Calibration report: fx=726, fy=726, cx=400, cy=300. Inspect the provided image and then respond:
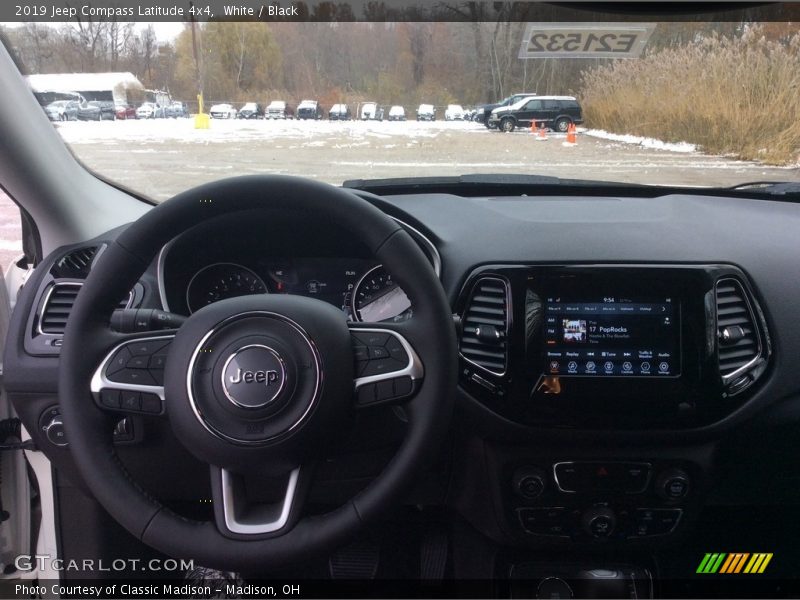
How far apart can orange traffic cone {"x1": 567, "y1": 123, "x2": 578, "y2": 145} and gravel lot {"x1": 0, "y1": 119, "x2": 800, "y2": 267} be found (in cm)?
2

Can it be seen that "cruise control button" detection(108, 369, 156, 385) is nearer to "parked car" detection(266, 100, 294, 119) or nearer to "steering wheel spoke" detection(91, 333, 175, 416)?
"steering wheel spoke" detection(91, 333, 175, 416)

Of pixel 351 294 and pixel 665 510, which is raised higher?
pixel 351 294

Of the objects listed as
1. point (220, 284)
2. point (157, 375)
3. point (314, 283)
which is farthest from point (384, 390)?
point (220, 284)

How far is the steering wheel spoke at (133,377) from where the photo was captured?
1.69 meters

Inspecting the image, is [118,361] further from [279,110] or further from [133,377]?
[279,110]

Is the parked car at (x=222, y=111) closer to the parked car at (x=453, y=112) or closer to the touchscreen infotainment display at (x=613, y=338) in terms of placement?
the parked car at (x=453, y=112)

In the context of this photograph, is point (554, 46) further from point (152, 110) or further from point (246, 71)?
point (152, 110)

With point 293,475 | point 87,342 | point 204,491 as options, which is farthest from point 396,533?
point 87,342

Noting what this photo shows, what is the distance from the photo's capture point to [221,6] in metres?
2.17

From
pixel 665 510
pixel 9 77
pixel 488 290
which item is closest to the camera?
pixel 9 77

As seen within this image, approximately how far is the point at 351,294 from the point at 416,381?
2.32 ft

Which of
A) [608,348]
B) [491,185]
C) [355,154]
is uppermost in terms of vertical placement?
[355,154]

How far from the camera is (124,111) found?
7.77 ft

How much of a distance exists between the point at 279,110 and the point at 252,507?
133 centimetres
